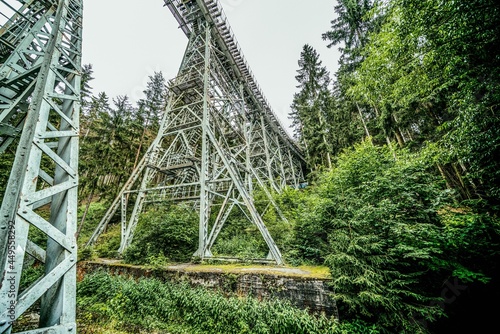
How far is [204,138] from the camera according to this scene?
25.7ft

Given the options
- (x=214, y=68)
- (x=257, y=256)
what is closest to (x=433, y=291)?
(x=257, y=256)

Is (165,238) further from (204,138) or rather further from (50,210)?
(50,210)

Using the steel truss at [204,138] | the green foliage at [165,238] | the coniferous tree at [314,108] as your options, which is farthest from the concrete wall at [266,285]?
the coniferous tree at [314,108]

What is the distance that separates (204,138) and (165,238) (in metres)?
4.07

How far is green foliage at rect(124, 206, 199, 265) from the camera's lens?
6582 millimetres

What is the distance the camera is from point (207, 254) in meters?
6.57

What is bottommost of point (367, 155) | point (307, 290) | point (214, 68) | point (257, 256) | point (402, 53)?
point (307, 290)

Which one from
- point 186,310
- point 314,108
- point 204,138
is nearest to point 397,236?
point 186,310

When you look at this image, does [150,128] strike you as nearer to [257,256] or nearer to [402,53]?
[257,256]

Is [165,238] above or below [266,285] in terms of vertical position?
above

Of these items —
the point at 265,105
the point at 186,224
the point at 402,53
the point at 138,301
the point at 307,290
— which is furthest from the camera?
the point at 265,105

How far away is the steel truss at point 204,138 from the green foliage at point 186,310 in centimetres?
183

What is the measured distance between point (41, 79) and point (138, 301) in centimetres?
518

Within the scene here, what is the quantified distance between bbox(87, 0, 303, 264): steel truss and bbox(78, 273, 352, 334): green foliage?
1827 mm
